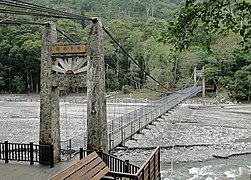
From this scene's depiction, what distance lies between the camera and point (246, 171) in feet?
25.3

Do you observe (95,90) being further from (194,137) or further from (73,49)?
(194,137)

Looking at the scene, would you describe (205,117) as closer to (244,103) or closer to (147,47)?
(244,103)

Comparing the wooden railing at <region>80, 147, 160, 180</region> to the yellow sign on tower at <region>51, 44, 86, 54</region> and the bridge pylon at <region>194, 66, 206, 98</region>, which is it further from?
the bridge pylon at <region>194, 66, 206, 98</region>

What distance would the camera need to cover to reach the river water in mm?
7336

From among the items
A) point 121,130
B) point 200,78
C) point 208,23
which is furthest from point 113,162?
point 200,78

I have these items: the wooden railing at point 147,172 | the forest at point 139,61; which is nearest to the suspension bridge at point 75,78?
the wooden railing at point 147,172

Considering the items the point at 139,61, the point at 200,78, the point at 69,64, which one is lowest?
the point at 200,78

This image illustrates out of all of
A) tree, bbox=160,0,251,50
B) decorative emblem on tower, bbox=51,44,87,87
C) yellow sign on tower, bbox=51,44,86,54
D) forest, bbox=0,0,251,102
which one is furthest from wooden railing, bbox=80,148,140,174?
forest, bbox=0,0,251,102

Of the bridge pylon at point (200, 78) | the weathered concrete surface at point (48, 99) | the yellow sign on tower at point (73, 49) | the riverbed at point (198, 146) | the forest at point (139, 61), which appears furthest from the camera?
the bridge pylon at point (200, 78)

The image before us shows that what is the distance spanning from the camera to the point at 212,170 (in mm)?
7840

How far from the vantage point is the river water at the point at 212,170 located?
7.34m

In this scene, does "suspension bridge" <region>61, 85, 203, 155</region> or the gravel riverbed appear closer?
"suspension bridge" <region>61, 85, 203, 155</region>

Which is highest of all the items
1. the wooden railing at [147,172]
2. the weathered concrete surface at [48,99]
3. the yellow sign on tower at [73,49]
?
the yellow sign on tower at [73,49]

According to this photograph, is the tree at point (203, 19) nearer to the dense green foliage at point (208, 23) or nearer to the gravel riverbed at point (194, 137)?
the dense green foliage at point (208, 23)
